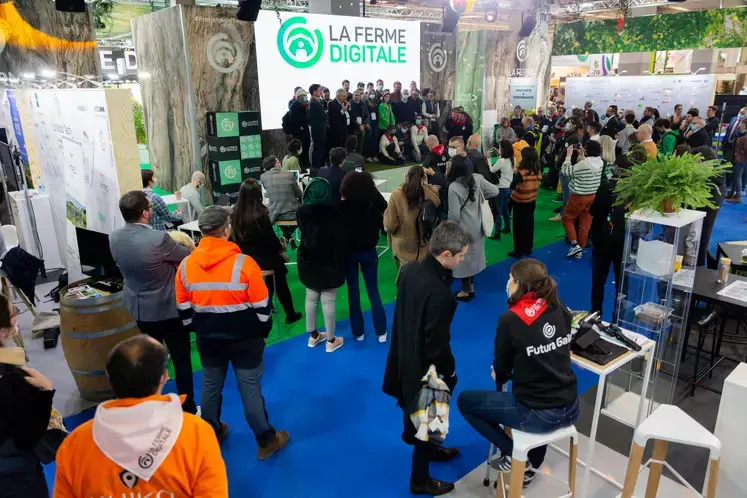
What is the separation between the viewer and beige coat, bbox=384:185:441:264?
413 cm

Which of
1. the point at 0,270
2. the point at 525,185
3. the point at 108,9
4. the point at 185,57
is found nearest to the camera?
the point at 0,270

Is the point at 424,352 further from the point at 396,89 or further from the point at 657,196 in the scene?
the point at 396,89

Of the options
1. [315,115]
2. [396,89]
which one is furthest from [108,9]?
[396,89]

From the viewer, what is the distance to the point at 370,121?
401 inches

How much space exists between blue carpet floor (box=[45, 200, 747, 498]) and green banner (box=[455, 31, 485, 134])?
9451 millimetres

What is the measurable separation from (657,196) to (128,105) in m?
3.36

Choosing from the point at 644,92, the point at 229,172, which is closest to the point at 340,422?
the point at 229,172

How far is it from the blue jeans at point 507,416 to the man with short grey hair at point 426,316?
163 mm

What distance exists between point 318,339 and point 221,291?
182 centimetres

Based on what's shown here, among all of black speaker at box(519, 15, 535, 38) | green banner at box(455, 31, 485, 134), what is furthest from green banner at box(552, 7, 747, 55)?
green banner at box(455, 31, 485, 134)

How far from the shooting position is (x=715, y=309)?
3.72 m

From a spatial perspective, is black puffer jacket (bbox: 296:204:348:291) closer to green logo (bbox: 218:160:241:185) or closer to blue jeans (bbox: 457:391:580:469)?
blue jeans (bbox: 457:391:580:469)

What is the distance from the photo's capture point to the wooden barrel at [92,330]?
3207mm

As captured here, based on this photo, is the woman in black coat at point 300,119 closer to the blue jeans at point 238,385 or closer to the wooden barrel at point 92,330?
the wooden barrel at point 92,330
